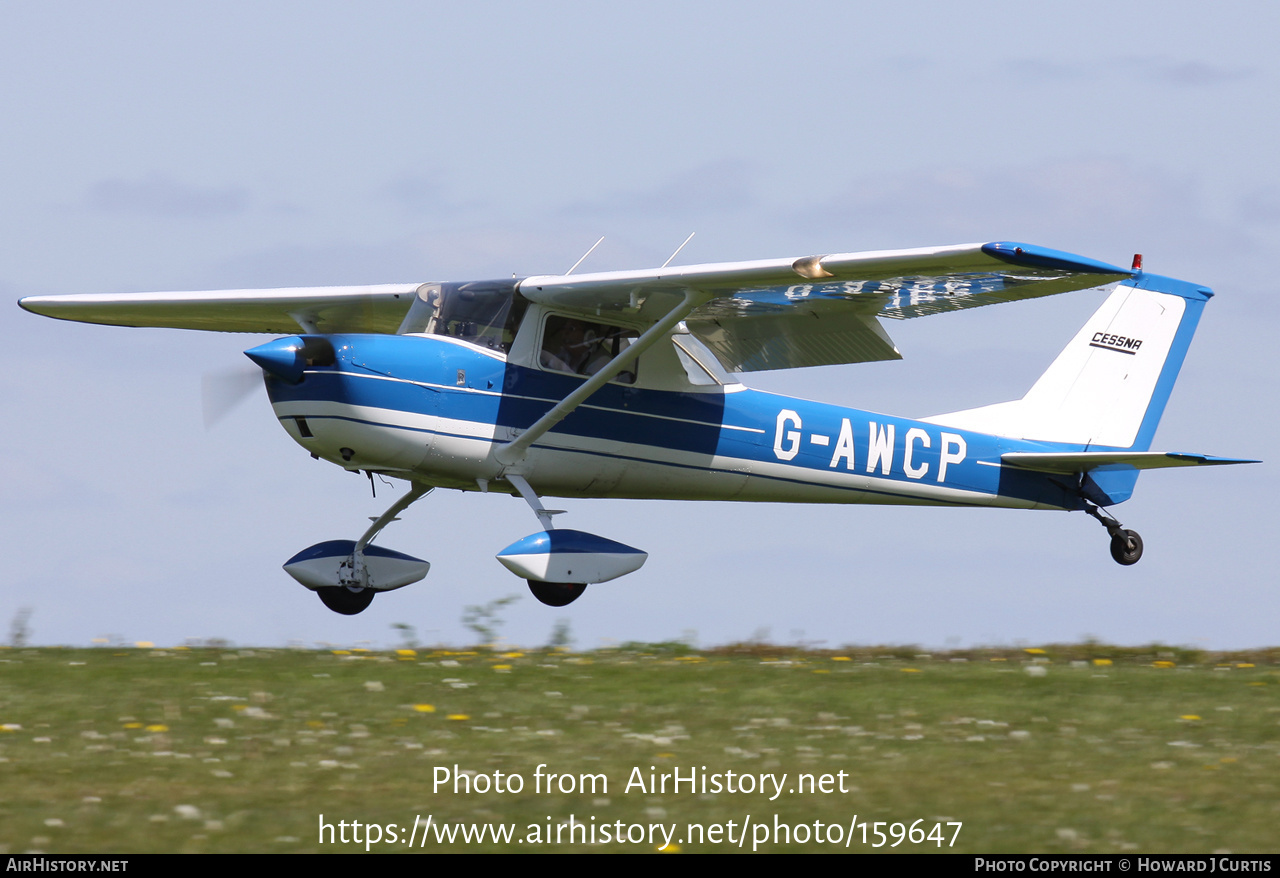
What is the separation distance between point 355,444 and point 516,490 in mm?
1640

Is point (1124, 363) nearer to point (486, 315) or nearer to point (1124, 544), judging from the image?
point (1124, 544)

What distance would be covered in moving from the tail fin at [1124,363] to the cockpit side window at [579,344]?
5.36 meters

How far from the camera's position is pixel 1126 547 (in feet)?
49.1

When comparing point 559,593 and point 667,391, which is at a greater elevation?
point 667,391

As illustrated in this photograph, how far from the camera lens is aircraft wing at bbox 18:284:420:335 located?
13.9 metres

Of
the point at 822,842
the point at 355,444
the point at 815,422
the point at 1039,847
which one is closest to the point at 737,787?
the point at 822,842

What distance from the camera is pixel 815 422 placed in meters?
13.7

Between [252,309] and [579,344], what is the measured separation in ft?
13.4

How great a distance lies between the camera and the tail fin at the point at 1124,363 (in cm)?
1532

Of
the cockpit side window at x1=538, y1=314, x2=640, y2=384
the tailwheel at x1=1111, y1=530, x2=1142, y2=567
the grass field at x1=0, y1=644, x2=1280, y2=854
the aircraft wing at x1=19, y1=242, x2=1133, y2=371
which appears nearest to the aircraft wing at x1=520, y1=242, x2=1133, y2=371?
the aircraft wing at x1=19, y1=242, x2=1133, y2=371

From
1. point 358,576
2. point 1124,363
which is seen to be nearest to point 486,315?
point 358,576

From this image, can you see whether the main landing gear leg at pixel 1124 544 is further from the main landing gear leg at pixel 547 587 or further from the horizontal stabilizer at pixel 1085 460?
the main landing gear leg at pixel 547 587

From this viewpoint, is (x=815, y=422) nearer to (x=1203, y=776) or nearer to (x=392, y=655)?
(x=392, y=655)

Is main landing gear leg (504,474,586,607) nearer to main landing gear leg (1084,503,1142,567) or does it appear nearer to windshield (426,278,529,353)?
windshield (426,278,529,353)
